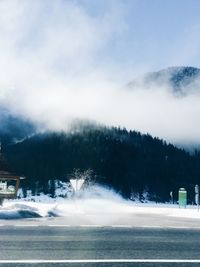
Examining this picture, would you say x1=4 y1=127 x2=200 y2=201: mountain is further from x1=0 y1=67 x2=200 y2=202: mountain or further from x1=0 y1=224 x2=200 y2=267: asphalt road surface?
x1=0 y1=224 x2=200 y2=267: asphalt road surface

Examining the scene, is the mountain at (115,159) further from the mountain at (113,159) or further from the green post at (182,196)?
the green post at (182,196)

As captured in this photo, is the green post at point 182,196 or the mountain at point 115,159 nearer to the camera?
the green post at point 182,196

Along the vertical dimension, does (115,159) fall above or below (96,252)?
above

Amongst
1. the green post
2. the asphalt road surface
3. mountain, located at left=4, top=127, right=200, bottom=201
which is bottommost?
the asphalt road surface

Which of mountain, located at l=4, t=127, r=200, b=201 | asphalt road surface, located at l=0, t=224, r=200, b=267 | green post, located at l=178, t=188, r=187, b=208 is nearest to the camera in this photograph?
asphalt road surface, located at l=0, t=224, r=200, b=267

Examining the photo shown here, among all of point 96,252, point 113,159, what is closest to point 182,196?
point 96,252

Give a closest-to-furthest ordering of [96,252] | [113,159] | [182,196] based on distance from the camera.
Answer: [96,252] < [182,196] < [113,159]

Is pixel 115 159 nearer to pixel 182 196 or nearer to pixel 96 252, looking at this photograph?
pixel 182 196

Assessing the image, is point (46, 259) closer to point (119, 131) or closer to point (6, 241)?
point (6, 241)

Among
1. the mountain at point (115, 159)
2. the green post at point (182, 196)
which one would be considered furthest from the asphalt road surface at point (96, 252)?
the mountain at point (115, 159)

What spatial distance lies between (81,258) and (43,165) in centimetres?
12815

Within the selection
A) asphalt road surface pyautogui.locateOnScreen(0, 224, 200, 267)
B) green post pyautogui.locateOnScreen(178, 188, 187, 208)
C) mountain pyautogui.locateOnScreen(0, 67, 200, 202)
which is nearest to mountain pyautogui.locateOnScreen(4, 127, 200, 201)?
mountain pyautogui.locateOnScreen(0, 67, 200, 202)

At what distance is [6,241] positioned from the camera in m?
11.8

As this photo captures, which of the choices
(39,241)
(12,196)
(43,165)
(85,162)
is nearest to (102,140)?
(85,162)
